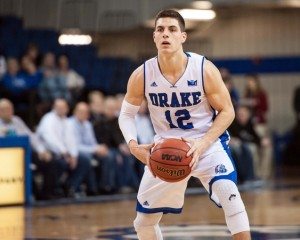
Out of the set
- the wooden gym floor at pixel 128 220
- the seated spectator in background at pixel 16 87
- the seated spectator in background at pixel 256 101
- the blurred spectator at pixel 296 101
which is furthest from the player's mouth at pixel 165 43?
the blurred spectator at pixel 296 101

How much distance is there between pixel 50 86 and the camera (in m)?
15.5

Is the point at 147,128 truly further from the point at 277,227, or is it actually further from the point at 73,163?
the point at 277,227

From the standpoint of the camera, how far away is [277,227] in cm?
1011

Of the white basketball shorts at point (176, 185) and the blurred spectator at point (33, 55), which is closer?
the white basketball shorts at point (176, 185)

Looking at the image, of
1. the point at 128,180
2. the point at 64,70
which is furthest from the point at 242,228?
the point at 64,70

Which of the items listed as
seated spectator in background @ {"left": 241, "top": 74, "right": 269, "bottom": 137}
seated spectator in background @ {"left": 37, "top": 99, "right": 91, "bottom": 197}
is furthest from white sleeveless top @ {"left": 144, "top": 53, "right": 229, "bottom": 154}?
seated spectator in background @ {"left": 241, "top": 74, "right": 269, "bottom": 137}

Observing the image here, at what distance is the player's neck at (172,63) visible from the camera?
22.5 feet

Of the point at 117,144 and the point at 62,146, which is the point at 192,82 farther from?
the point at 117,144

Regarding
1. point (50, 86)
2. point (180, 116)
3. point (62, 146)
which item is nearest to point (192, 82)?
point (180, 116)

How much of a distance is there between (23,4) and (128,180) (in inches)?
237

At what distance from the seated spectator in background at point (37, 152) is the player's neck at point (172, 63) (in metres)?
6.75

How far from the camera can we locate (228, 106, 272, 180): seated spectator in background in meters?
16.6

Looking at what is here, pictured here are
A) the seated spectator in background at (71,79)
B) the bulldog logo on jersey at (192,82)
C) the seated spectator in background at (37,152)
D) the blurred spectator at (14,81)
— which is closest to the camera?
the bulldog logo on jersey at (192,82)

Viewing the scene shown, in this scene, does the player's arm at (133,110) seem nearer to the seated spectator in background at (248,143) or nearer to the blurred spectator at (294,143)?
the seated spectator in background at (248,143)
